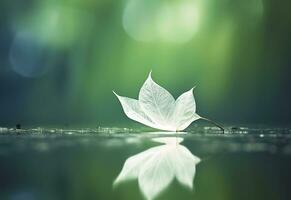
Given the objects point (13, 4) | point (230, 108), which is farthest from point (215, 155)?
point (13, 4)

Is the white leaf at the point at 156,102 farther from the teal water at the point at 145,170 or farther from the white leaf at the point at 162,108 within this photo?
the teal water at the point at 145,170

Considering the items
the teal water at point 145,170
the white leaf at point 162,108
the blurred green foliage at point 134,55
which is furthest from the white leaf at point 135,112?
the blurred green foliage at point 134,55

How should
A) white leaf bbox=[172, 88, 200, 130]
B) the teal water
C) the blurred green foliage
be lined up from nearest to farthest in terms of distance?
the teal water, white leaf bbox=[172, 88, 200, 130], the blurred green foliage

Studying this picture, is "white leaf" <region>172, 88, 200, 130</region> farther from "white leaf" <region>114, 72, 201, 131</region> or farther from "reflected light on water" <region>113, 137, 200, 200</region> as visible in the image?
"reflected light on water" <region>113, 137, 200, 200</region>

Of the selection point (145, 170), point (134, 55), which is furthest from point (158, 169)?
point (134, 55)

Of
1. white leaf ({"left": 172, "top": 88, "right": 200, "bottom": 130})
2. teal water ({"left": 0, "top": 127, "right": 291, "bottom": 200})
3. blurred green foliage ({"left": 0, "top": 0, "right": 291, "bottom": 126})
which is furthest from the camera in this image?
blurred green foliage ({"left": 0, "top": 0, "right": 291, "bottom": 126})

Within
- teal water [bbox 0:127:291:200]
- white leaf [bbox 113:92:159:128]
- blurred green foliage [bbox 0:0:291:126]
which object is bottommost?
teal water [bbox 0:127:291:200]

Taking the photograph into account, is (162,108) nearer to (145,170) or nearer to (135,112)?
(135,112)

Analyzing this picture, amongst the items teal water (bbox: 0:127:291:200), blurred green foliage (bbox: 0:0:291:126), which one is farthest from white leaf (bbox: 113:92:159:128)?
blurred green foliage (bbox: 0:0:291:126)
